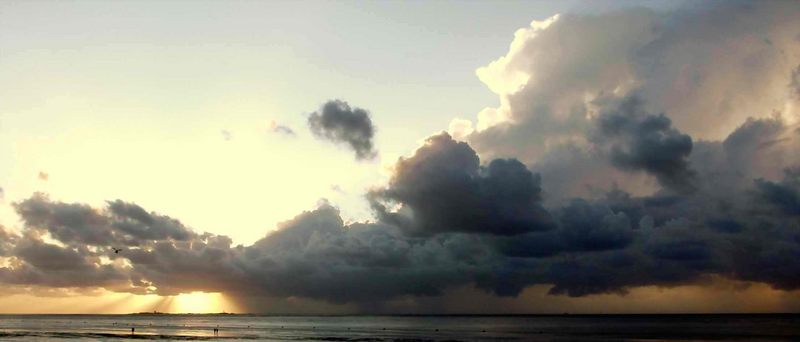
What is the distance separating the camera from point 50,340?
192250mm

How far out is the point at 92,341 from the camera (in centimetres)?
18888

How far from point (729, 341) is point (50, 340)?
654ft

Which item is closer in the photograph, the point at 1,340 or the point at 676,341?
the point at 1,340

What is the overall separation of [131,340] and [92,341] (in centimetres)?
1061

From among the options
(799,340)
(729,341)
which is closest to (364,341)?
(729,341)

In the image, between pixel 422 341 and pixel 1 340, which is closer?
pixel 1 340

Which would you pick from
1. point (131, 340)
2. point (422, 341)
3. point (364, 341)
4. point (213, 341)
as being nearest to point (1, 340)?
point (131, 340)

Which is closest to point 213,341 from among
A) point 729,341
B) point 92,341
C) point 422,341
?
point 92,341

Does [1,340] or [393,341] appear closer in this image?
[1,340]

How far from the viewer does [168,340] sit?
198 meters

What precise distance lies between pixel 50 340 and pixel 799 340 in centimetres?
21857

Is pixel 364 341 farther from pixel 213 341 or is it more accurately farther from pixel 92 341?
pixel 92 341

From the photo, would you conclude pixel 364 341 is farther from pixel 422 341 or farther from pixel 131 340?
pixel 131 340

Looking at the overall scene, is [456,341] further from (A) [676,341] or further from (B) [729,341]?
(B) [729,341]
